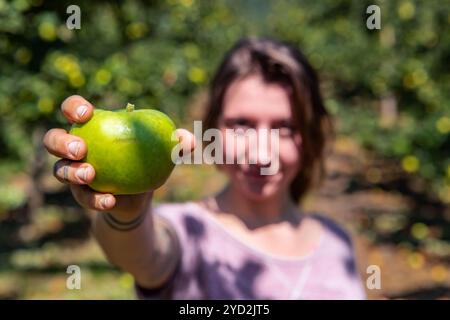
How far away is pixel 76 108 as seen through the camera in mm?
1025

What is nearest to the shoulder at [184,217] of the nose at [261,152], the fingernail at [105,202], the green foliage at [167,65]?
the nose at [261,152]

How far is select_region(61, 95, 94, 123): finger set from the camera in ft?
3.34

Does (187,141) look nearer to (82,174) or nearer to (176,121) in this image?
(82,174)

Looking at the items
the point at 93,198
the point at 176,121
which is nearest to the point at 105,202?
the point at 93,198

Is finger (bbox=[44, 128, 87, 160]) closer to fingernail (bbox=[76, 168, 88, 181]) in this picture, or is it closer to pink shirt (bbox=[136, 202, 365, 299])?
fingernail (bbox=[76, 168, 88, 181])

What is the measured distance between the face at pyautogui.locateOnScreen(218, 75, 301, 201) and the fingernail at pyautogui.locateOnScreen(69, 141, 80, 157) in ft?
1.92

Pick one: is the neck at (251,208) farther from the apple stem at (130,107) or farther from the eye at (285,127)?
the apple stem at (130,107)

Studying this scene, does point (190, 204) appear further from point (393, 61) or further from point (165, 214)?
point (393, 61)

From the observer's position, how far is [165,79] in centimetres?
457

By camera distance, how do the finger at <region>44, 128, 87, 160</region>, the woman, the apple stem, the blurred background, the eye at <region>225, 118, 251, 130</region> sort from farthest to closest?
1. the blurred background
2. the eye at <region>225, 118, 251, 130</region>
3. the woman
4. the apple stem
5. the finger at <region>44, 128, 87, 160</region>

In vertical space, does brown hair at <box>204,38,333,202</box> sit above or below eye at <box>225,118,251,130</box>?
above

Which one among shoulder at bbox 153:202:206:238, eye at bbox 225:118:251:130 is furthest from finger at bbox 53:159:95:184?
eye at bbox 225:118:251:130

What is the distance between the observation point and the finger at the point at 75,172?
100cm

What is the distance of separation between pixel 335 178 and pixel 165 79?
3.21 metres
